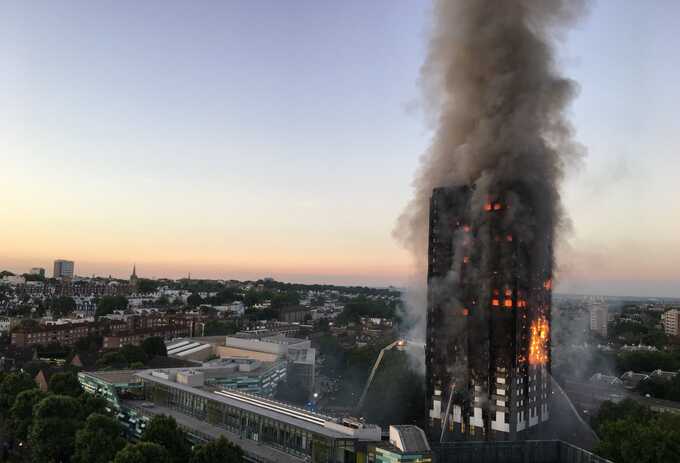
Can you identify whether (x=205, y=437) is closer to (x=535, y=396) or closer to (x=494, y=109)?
(x=535, y=396)

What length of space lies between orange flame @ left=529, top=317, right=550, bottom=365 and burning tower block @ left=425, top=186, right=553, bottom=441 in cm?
7

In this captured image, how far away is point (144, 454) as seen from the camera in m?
30.1

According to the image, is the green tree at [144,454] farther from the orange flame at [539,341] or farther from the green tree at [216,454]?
the orange flame at [539,341]

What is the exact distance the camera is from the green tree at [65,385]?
47500 mm

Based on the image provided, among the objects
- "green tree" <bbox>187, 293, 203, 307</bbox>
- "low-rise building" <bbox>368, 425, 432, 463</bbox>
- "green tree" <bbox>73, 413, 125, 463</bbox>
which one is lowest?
"green tree" <bbox>73, 413, 125, 463</bbox>

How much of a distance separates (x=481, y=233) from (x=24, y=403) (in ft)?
112

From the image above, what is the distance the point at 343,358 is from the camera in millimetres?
86688

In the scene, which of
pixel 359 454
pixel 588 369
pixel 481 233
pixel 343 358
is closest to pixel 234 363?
pixel 343 358

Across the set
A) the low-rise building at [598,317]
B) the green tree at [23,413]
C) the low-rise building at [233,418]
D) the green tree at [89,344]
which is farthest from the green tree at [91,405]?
the low-rise building at [598,317]

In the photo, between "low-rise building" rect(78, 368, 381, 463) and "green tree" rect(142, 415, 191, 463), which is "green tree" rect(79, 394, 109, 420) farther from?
"green tree" rect(142, 415, 191, 463)

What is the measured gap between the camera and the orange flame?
→ 44219 mm

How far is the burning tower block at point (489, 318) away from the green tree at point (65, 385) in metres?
27.3

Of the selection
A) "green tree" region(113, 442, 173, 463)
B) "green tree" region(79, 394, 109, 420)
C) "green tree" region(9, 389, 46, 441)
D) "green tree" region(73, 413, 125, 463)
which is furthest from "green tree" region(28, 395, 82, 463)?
"green tree" region(113, 442, 173, 463)

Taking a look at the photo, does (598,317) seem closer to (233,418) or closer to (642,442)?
(642,442)
